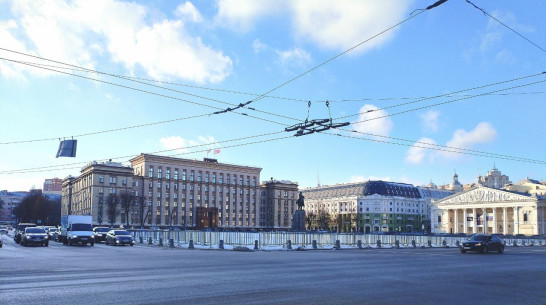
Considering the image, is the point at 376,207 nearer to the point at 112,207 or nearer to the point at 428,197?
the point at 428,197

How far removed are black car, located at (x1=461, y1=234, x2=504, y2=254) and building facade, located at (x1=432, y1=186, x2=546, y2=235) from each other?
10519cm

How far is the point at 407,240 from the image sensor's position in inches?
1997

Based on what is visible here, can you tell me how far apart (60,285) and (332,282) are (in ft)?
24.7

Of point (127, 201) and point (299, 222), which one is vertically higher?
point (127, 201)

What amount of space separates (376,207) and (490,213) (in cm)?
3438

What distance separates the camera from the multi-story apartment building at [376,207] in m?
158

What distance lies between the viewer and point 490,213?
464ft

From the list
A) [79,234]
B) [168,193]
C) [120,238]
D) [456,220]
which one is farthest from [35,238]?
[456,220]

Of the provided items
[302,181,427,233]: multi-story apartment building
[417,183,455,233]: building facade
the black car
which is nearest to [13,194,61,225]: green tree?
[302,181,427,233]: multi-story apartment building

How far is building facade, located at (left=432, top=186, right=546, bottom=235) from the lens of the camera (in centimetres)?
12800

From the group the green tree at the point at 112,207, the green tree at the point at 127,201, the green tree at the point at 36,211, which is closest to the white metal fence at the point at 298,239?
the green tree at the point at 127,201

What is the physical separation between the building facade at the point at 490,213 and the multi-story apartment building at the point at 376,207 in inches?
431

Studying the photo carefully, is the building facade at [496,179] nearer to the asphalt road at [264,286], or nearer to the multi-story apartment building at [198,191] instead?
the multi-story apartment building at [198,191]

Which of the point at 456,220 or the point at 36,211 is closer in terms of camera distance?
the point at 456,220
